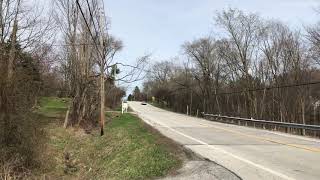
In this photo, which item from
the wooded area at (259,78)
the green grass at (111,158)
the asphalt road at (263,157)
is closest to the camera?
the asphalt road at (263,157)

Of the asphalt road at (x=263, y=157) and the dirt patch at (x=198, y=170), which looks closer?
the dirt patch at (x=198, y=170)

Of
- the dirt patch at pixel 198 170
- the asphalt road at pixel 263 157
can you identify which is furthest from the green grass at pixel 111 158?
the asphalt road at pixel 263 157

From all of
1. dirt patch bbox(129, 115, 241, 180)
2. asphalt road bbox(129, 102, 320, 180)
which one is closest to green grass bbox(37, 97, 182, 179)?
dirt patch bbox(129, 115, 241, 180)

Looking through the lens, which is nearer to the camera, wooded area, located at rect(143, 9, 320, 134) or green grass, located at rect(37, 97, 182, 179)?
green grass, located at rect(37, 97, 182, 179)

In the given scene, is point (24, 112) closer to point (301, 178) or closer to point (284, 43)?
point (301, 178)

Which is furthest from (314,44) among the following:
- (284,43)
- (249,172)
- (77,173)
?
(249,172)

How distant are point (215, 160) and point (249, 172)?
7.34ft

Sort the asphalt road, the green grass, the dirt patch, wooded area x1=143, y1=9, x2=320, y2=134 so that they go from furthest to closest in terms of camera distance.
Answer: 1. wooded area x1=143, y1=9, x2=320, y2=134
2. the green grass
3. the asphalt road
4. the dirt patch

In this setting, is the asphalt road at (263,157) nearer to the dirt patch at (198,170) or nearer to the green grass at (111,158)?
the dirt patch at (198,170)

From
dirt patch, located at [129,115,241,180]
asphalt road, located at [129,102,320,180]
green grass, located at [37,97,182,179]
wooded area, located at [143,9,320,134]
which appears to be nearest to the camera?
dirt patch, located at [129,115,241,180]

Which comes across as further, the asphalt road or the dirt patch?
the asphalt road

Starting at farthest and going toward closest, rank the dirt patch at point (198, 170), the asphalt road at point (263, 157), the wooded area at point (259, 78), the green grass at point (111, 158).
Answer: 1. the wooded area at point (259, 78)
2. the green grass at point (111, 158)
3. the asphalt road at point (263, 157)
4. the dirt patch at point (198, 170)

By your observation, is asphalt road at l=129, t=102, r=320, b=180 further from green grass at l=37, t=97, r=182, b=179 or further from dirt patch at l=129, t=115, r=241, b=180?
green grass at l=37, t=97, r=182, b=179

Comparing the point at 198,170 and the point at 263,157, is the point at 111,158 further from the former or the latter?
the point at 198,170
